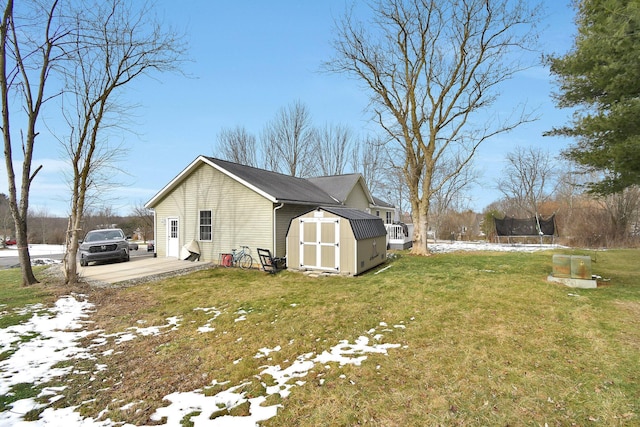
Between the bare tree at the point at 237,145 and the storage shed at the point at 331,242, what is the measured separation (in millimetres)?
23241

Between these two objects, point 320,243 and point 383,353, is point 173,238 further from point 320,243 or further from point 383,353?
point 383,353

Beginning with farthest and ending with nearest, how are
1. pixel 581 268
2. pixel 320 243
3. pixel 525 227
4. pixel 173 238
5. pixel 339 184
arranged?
1. pixel 525 227
2. pixel 339 184
3. pixel 173 238
4. pixel 320 243
5. pixel 581 268

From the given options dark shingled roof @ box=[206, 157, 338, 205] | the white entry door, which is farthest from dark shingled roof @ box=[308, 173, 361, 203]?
the white entry door

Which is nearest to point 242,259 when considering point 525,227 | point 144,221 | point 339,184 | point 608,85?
point 339,184

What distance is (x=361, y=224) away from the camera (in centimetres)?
1062

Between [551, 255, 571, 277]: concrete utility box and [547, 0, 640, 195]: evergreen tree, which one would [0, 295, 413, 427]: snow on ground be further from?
[547, 0, 640, 195]: evergreen tree

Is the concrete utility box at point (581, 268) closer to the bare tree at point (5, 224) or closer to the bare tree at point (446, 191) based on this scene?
the bare tree at point (446, 191)

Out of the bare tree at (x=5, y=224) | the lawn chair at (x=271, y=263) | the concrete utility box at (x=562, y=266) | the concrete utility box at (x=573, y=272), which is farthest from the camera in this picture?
the bare tree at (x=5, y=224)

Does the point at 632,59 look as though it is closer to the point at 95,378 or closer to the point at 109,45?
the point at 95,378

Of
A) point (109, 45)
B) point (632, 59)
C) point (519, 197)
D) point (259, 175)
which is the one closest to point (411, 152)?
point (259, 175)

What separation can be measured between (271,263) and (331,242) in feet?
7.89

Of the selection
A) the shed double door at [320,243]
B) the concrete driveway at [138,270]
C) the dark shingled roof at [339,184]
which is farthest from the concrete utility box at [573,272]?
the concrete driveway at [138,270]

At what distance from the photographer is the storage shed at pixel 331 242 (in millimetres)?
9914

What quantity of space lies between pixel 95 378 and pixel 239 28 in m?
10.5
